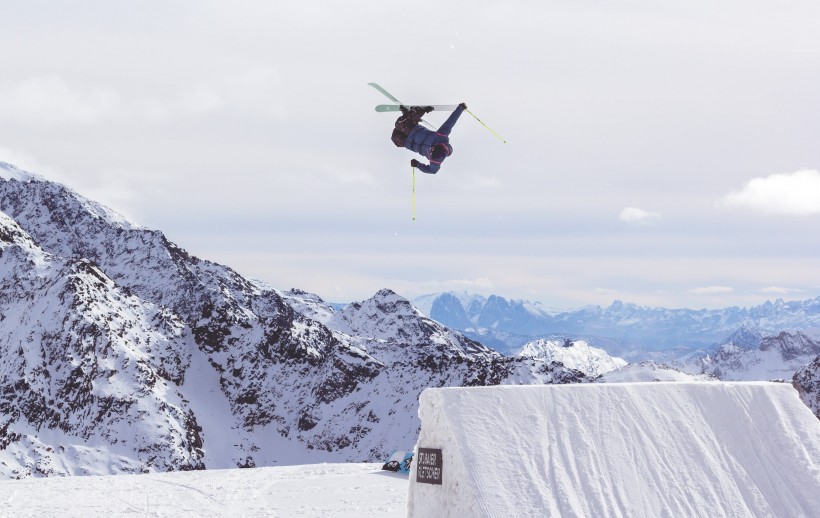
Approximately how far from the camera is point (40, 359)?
551 feet

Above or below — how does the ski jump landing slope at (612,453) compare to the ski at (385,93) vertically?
below

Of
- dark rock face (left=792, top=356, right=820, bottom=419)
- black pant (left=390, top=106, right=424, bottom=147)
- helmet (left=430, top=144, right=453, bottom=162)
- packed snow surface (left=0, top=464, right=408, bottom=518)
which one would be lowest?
dark rock face (left=792, top=356, right=820, bottom=419)

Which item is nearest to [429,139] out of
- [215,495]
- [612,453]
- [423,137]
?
[423,137]

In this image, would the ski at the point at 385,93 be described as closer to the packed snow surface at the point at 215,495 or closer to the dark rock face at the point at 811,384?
the packed snow surface at the point at 215,495

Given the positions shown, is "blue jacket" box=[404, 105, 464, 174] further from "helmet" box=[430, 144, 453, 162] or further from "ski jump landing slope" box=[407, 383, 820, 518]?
"ski jump landing slope" box=[407, 383, 820, 518]

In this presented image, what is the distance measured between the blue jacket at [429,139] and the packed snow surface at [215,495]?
8.58 m

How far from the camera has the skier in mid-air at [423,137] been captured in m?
17.5

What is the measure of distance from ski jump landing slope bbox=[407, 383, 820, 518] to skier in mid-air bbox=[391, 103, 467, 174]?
7708 mm

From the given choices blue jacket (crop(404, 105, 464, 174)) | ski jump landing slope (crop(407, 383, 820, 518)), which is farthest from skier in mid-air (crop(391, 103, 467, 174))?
ski jump landing slope (crop(407, 383, 820, 518))

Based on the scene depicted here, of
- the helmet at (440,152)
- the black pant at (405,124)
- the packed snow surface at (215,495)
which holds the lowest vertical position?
the packed snow surface at (215,495)

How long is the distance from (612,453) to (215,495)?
13771 millimetres

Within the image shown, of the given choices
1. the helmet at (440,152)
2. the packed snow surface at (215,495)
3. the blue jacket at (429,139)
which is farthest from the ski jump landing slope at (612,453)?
the packed snow surface at (215,495)

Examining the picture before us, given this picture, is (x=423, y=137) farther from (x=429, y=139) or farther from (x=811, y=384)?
(x=811, y=384)

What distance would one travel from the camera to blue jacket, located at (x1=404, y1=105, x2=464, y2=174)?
690 inches
